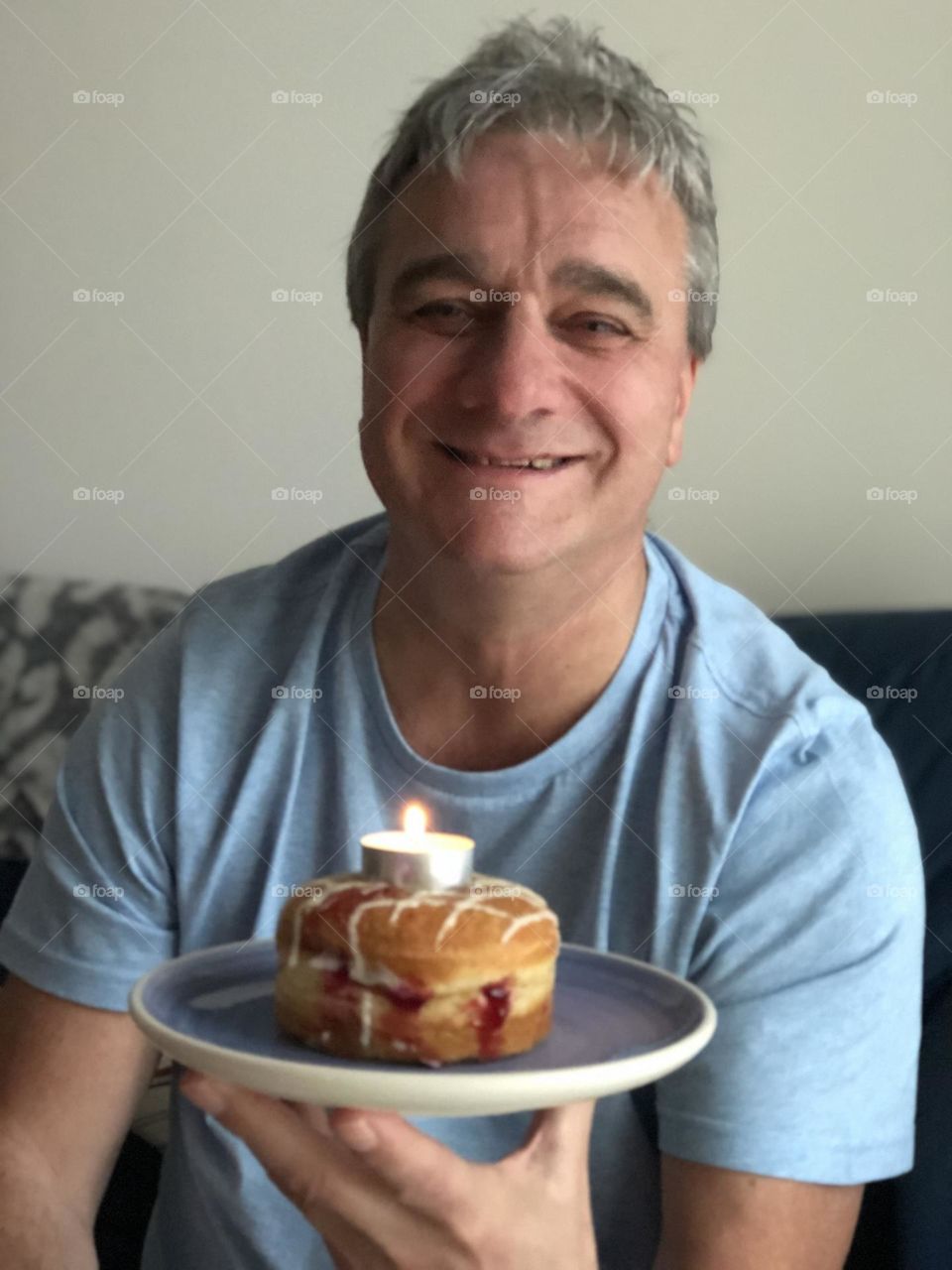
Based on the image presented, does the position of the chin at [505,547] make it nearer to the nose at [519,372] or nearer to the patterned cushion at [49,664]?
the nose at [519,372]

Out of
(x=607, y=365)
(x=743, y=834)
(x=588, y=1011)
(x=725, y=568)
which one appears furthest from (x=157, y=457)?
(x=588, y=1011)

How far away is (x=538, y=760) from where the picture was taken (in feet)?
3.61

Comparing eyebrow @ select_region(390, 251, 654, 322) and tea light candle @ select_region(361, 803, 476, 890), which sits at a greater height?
eyebrow @ select_region(390, 251, 654, 322)

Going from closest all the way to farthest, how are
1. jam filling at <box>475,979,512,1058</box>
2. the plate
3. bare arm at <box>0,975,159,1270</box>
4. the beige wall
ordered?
the plate < jam filling at <box>475,979,512,1058</box> < bare arm at <box>0,975,159,1270</box> < the beige wall

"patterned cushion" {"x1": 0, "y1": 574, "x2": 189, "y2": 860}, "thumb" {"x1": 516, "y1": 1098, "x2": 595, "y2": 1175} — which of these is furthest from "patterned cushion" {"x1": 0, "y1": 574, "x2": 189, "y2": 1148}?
"thumb" {"x1": 516, "y1": 1098, "x2": 595, "y2": 1175}

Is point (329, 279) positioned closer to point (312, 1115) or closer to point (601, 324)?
point (601, 324)

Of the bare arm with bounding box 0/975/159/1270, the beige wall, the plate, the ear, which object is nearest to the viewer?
the plate

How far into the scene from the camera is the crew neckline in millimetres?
1104

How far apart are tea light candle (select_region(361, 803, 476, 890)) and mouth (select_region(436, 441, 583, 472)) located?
1.27ft

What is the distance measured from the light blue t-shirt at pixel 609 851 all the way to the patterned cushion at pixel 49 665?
77 centimetres

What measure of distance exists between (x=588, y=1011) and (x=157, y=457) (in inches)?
61.8

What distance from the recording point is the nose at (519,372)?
3.59 ft

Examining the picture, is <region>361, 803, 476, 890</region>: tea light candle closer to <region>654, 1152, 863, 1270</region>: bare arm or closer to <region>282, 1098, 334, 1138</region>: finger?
<region>282, 1098, 334, 1138</region>: finger

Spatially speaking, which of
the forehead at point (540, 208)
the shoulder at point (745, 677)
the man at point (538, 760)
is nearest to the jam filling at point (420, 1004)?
the man at point (538, 760)
